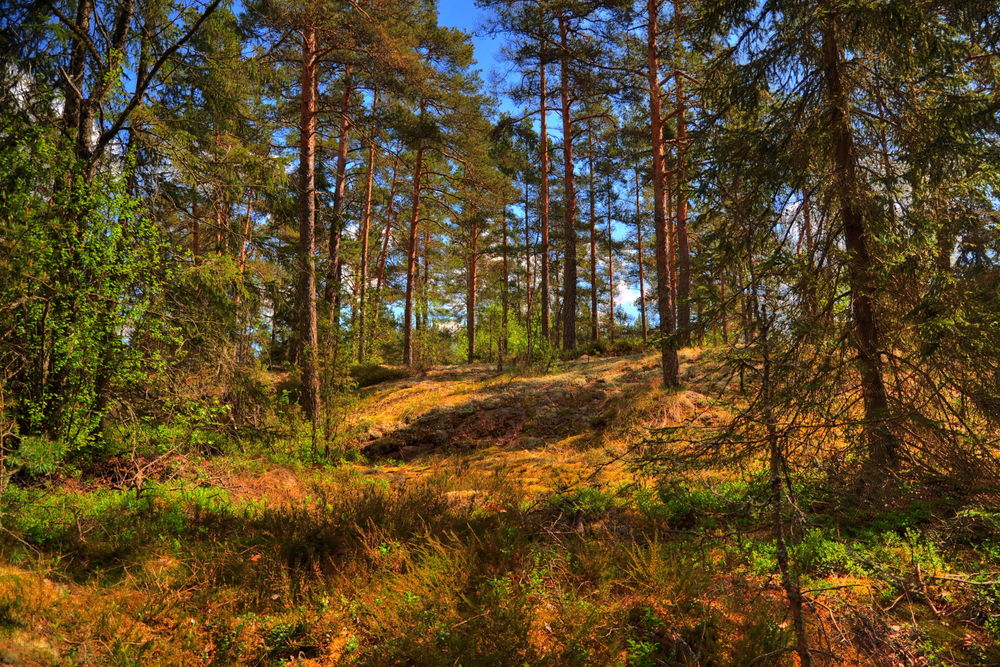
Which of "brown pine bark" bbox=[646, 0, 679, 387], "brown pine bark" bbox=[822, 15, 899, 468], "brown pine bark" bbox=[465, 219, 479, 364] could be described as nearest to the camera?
"brown pine bark" bbox=[822, 15, 899, 468]

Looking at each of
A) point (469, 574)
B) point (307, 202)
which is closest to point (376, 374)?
point (307, 202)

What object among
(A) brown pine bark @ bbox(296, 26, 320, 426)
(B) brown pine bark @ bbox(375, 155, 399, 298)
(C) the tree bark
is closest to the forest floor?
(C) the tree bark

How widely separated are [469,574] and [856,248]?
17.6ft

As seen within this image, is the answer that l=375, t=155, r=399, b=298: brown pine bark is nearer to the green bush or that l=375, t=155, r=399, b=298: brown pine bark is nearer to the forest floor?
the green bush

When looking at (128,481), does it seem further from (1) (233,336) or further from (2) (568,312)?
(2) (568,312)

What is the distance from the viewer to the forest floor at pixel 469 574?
3.07 m

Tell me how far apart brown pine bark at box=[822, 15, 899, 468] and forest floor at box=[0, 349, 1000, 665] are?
41.7 inches

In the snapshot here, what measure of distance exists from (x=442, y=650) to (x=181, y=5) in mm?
8501

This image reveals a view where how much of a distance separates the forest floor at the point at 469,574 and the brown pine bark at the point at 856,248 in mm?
1059

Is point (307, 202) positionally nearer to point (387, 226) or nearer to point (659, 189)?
point (659, 189)

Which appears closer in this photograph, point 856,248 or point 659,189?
point 856,248

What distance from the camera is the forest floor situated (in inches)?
121

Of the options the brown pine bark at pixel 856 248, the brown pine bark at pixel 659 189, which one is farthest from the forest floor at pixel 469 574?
the brown pine bark at pixel 659 189

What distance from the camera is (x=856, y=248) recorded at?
504 cm
